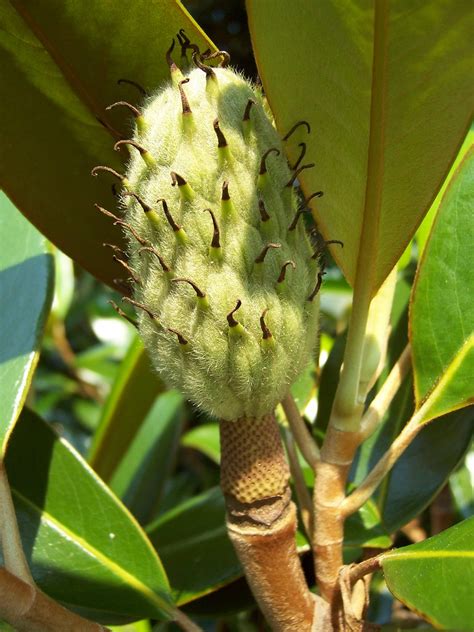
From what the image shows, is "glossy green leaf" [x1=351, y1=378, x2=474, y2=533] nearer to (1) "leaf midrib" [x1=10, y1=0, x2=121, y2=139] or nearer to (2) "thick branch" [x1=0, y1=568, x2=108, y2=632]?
(2) "thick branch" [x1=0, y1=568, x2=108, y2=632]

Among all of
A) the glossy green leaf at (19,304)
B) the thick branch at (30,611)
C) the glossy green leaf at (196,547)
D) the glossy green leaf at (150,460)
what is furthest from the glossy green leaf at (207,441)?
the thick branch at (30,611)

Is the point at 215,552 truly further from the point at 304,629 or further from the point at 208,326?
the point at 208,326

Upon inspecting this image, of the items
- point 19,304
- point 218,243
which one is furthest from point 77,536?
point 218,243

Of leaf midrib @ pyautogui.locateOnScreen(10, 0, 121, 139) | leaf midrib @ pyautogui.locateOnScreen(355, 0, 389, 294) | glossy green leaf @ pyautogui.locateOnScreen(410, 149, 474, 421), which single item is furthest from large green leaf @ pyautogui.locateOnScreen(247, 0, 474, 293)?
leaf midrib @ pyautogui.locateOnScreen(10, 0, 121, 139)

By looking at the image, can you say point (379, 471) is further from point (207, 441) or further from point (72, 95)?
point (207, 441)

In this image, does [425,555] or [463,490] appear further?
[463,490]

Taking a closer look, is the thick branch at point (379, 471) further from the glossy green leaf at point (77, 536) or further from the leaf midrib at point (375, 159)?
the glossy green leaf at point (77, 536)
